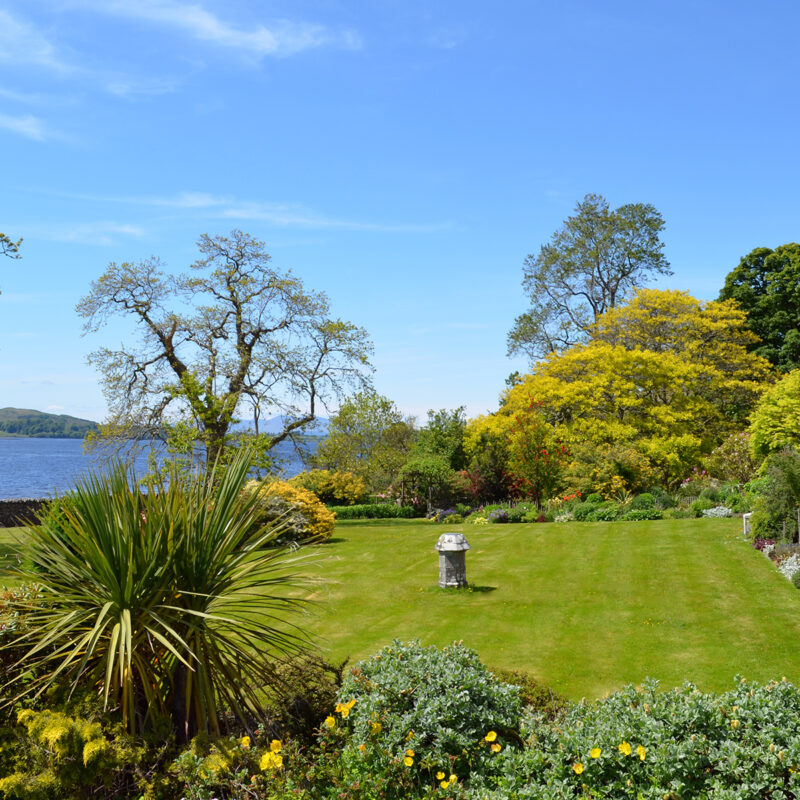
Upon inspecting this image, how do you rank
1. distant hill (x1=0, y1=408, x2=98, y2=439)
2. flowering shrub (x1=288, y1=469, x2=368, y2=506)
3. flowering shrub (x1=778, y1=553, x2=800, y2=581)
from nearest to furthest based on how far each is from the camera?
1. flowering shrub (x1=778, y1=553, x2=800, y2=581)
2. flowering shrub (x1=288, y1=469, x2=368, y2=506)
3. distant hill (x1=0, y1=408, x2=98, y2=439)

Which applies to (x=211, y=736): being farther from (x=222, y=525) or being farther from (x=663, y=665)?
(x=663, y=665)

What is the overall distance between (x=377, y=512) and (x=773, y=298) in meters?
21.8

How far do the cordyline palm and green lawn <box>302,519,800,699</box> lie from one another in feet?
2.56

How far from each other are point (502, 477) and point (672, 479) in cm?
545

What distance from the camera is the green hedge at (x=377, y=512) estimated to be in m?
23.1

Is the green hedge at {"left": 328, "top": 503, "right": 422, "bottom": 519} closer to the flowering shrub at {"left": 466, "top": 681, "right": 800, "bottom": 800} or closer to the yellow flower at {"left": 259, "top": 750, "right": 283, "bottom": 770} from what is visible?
the flowering shrub at {"left": 466, "top": 681, "right": 800, "bottom": 800}

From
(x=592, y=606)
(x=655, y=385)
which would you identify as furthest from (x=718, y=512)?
(x=655, y=385)

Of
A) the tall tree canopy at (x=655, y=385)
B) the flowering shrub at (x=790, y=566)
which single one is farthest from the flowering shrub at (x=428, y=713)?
the tall tree canopy at (x=655, y=385)

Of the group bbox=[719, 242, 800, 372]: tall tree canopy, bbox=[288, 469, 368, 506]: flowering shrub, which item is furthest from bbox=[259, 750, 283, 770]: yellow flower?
bbox=[719, 242, 800, 372]: tall tree canopy

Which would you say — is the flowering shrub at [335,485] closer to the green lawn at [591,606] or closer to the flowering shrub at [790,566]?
the green lawn at [591,606]

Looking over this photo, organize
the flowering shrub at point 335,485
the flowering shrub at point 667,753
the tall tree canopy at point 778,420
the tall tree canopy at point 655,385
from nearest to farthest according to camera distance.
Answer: the flowering shrub at point 667,753
the tall tree canopy at point 778,420
the tall tree canopy at point 655,385
the flowering shrub at point 335,485

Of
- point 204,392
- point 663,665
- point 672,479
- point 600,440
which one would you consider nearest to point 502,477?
point 600,440

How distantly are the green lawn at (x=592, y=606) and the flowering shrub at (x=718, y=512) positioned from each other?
114cm

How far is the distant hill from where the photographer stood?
13488 centimetres
